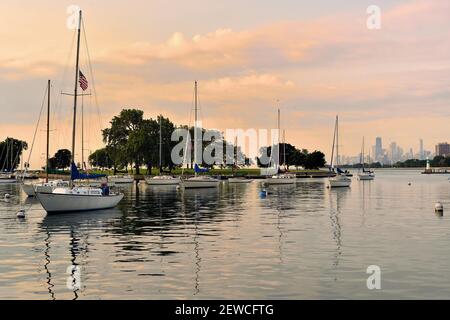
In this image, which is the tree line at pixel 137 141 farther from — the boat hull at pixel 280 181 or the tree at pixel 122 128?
the boat hull at pixel 280 181

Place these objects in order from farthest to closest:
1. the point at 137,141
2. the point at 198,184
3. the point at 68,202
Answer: the point at 137,141 → the point at 198,184 → the point at 68,202

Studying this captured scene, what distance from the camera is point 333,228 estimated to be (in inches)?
1547

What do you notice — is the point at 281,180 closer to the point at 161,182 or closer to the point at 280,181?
the point at 280,181

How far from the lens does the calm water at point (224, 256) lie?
64.8 feet

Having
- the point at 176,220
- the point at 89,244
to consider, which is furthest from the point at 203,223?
the point at 89,244

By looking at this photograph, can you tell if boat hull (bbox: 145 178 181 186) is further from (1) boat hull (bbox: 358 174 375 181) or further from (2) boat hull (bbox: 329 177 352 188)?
(1) boat hull (bbox: 358 174 375 181)

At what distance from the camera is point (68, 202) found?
49281 millimetres

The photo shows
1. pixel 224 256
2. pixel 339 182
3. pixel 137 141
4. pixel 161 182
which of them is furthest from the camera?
pixel 137 141

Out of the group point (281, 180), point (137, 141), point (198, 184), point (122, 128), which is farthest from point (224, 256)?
point (122, 128)

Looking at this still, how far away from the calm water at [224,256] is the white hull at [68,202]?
1.28 meters

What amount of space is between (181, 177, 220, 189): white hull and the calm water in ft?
195

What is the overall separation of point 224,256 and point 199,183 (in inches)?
3255
